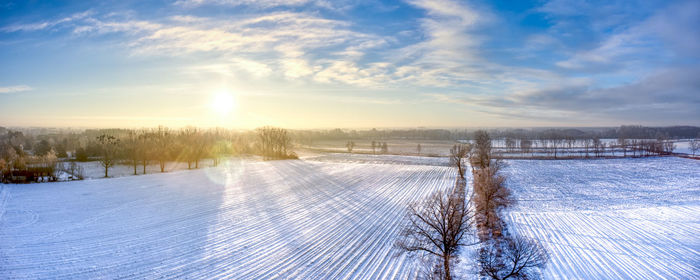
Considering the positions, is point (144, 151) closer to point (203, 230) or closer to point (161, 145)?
point (161, 145)

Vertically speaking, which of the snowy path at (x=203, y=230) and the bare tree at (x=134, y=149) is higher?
the bare tree at (x=134, y=149)

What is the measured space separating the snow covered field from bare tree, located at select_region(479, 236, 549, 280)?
3.11 ft

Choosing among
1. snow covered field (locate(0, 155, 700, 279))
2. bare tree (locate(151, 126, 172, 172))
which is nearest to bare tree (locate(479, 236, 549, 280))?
snow covered field (locate(0, 155, 700, 279))

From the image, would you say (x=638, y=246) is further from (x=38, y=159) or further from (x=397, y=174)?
(x=38, y=159)

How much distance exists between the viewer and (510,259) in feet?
62.1

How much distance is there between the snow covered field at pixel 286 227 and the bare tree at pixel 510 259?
95cm

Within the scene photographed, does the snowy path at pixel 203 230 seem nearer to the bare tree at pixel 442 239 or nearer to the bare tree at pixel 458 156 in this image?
the bare tree at pixel 442 239

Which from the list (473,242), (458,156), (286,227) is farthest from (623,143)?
(286,227)

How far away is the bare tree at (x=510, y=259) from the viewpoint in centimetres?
1590

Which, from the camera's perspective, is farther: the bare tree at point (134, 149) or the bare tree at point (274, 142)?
the bare tree at point (274, 142)

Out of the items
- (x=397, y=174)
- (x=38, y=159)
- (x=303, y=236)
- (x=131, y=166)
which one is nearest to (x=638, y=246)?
(x=303, y=236)

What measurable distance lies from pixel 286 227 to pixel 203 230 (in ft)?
18.3

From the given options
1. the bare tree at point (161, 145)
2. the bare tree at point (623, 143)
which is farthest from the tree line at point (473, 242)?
the bare tree at point (623, 143)

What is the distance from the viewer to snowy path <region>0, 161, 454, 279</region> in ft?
51.2
